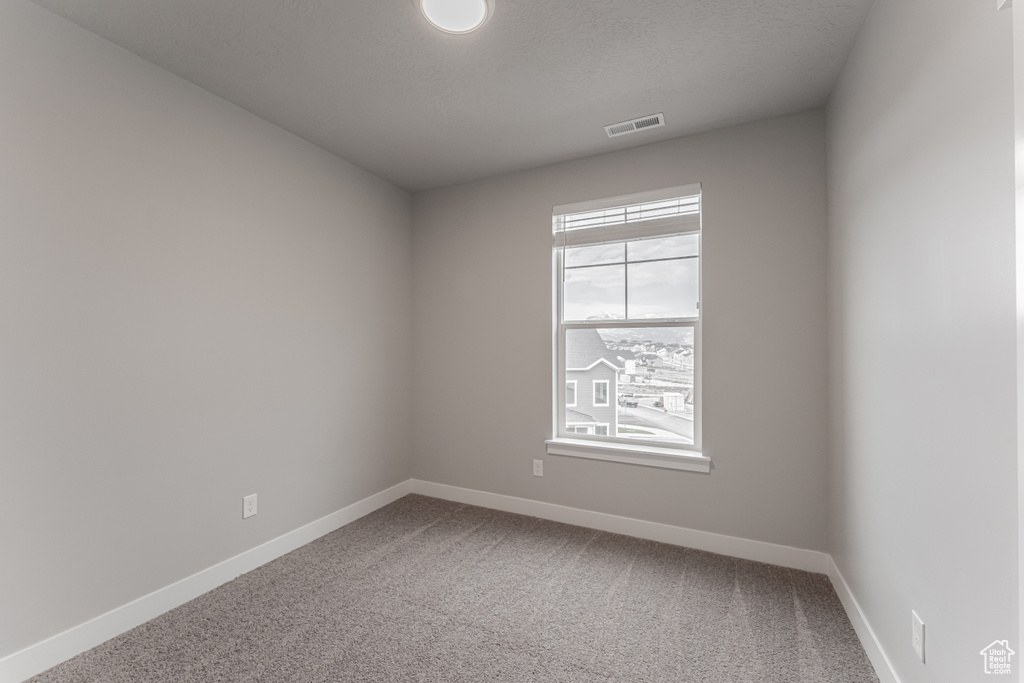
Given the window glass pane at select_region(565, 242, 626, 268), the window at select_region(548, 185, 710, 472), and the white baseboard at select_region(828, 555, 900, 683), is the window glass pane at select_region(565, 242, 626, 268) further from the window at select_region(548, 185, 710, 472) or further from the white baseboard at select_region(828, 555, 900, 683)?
the white baseboard at select_region(828, 555, 900, 683)

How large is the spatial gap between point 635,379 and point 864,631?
5.45ft

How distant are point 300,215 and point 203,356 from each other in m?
1.07

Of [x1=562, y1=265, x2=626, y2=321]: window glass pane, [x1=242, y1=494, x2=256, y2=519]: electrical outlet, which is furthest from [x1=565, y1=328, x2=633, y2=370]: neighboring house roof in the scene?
[x1=242, y1=494, x2=256, y2=519]: electrical outlet

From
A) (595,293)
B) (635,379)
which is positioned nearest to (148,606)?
(635,379)

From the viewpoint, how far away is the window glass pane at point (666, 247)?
2920mm

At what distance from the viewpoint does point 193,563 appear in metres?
2.31

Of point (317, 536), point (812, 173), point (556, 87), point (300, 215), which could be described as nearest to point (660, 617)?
point (317, 536)

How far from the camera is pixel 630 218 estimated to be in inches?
122

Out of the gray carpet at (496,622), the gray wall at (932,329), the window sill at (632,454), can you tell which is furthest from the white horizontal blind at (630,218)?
the gray carpet at (496,622)

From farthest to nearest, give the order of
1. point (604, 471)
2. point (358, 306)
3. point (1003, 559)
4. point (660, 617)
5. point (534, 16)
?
point (358, 306) < point (604, 471) < point (660, 617) < point (534, 16) < point (1003, 559)

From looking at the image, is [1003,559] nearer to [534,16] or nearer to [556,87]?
[534,16]

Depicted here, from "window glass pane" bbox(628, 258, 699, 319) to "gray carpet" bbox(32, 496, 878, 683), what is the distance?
1498mm

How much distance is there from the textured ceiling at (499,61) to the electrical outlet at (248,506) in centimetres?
220

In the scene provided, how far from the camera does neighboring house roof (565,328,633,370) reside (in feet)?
10.5
